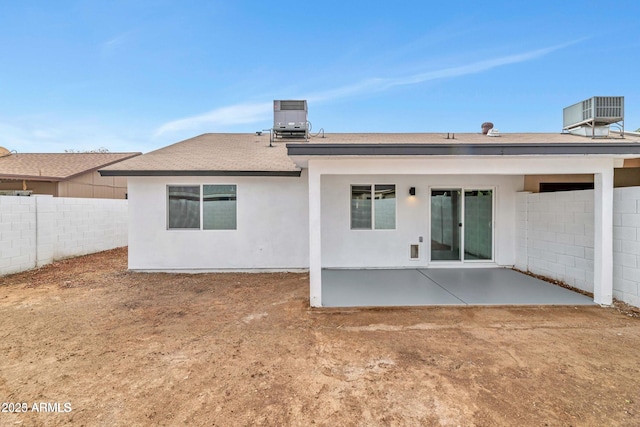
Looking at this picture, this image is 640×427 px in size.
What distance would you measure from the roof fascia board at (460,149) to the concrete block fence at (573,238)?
1.22 metres

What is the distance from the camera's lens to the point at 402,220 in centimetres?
779

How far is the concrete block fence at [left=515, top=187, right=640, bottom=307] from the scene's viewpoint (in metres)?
4.95

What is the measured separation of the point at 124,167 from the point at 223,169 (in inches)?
96.0

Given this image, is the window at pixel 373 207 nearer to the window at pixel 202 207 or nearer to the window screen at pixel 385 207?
the window screen at pixel 385 207

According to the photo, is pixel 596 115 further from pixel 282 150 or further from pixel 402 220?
pixel 282 150

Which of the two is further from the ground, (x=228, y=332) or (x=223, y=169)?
(x=223, y=169)

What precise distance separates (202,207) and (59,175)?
10772 millimetres

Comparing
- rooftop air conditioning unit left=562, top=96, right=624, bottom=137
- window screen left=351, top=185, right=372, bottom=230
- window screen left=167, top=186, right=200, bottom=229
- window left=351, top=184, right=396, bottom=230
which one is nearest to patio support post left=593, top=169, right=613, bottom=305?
window left=351, top=184, right=396, bottom=230

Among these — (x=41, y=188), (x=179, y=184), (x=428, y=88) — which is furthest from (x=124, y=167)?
(x=428, y=88)

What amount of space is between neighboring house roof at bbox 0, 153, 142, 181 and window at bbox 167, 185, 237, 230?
341 inches

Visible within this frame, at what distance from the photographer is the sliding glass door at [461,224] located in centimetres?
783

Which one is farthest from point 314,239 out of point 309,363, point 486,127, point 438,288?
point 486,127

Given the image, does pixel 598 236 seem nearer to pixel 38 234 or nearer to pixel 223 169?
pixel 223 169

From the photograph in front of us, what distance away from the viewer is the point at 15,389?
110 inches
